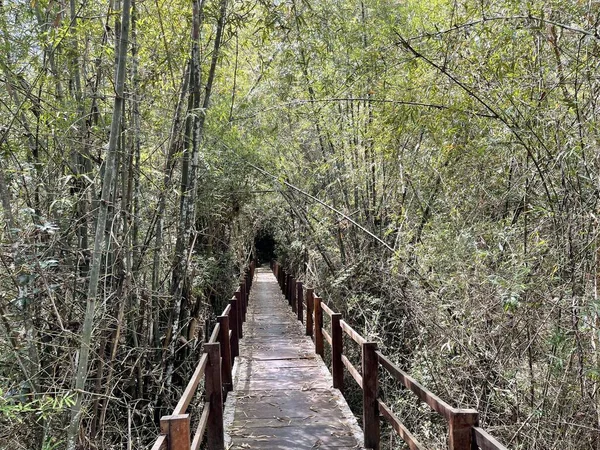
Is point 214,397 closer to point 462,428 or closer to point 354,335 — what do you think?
point 354,335

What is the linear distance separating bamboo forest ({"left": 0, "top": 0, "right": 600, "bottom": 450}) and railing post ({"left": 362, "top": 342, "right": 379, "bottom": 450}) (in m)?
0.01

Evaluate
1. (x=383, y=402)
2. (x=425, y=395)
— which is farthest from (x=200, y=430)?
(x=383, y=402)

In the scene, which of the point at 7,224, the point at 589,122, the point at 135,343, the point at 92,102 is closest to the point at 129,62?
the point at 92,102

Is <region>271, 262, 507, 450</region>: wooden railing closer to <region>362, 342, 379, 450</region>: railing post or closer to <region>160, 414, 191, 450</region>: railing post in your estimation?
<region>362, 342, 379, 450</region>: railing post

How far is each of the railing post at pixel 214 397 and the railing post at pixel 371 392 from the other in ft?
3.55

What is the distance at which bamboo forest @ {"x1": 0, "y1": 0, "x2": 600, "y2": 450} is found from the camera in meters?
2.85

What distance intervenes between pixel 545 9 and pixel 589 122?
28.1 inches

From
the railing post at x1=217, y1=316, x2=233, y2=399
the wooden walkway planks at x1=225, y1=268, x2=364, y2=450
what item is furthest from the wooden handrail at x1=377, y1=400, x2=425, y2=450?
the railing post at x1=217, y1=316, x2=233, y2=399

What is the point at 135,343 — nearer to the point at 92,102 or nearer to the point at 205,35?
the point at 92,102

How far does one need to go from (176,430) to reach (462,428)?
133 centimetres

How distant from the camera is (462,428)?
204 cm

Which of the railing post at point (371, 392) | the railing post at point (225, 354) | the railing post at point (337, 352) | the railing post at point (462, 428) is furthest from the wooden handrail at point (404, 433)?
the railing post at point (225, 354)

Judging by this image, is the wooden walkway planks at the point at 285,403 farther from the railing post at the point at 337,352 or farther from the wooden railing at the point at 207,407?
the wooden railing at the point at 207,407

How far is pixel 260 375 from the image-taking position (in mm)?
5727
